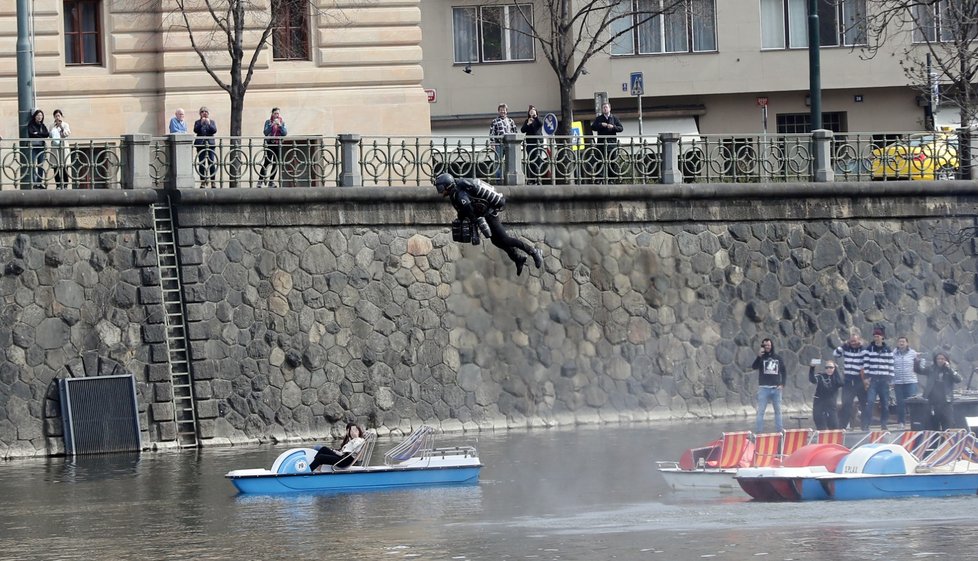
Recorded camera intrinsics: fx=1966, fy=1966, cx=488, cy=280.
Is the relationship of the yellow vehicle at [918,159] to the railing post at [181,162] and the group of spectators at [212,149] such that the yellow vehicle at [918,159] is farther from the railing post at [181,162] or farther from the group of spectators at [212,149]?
the railing post at [181,162]

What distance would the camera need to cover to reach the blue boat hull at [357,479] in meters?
24.6

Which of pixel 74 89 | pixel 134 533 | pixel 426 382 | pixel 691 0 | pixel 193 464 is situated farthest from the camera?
pixel 691 0

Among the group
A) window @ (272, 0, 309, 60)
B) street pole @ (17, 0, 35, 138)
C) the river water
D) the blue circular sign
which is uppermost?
window @ (272, 0, 309, 60)

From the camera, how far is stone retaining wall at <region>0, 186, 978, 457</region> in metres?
29.6

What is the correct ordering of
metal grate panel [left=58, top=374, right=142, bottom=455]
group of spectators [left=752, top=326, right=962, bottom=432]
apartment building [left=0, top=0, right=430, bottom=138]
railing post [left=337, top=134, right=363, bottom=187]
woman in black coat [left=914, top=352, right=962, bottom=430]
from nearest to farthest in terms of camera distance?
woman in black coat [left=914, top=352, right=962, bottom=430]
metal grate panel [left=58, top=374, right=142, bottom=455]
group of spectators [left=752, top=326, right=962, bottom=432]
railing post [left=337, top=134, right=363, bottom=187]
apartment building [left=0, top=0, right=430, bottom=138]

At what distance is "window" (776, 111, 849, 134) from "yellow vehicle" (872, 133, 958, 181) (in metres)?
12.6

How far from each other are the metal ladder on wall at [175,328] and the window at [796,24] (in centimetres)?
2150

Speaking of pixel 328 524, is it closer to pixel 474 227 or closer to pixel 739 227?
pixel 474 227

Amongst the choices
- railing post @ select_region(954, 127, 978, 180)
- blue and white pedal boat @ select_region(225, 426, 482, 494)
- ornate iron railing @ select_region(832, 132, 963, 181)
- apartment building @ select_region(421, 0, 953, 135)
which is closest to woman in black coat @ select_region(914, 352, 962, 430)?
ornate iron railing @ select_region(832, 132, 963, 181)

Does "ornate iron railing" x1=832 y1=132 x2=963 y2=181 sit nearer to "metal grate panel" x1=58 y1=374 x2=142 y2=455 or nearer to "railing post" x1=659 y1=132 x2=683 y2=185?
"railing post" x1=659 y1=132 x2=683 y2=185

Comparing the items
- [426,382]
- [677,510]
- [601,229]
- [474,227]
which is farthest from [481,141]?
[677,510]

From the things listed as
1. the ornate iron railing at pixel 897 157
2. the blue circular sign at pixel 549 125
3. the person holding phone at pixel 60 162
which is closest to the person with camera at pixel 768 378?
the ornate iron railing at pixel 897 157

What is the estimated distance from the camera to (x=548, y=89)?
47.4 meters

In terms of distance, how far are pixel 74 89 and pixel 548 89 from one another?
14841 mm
